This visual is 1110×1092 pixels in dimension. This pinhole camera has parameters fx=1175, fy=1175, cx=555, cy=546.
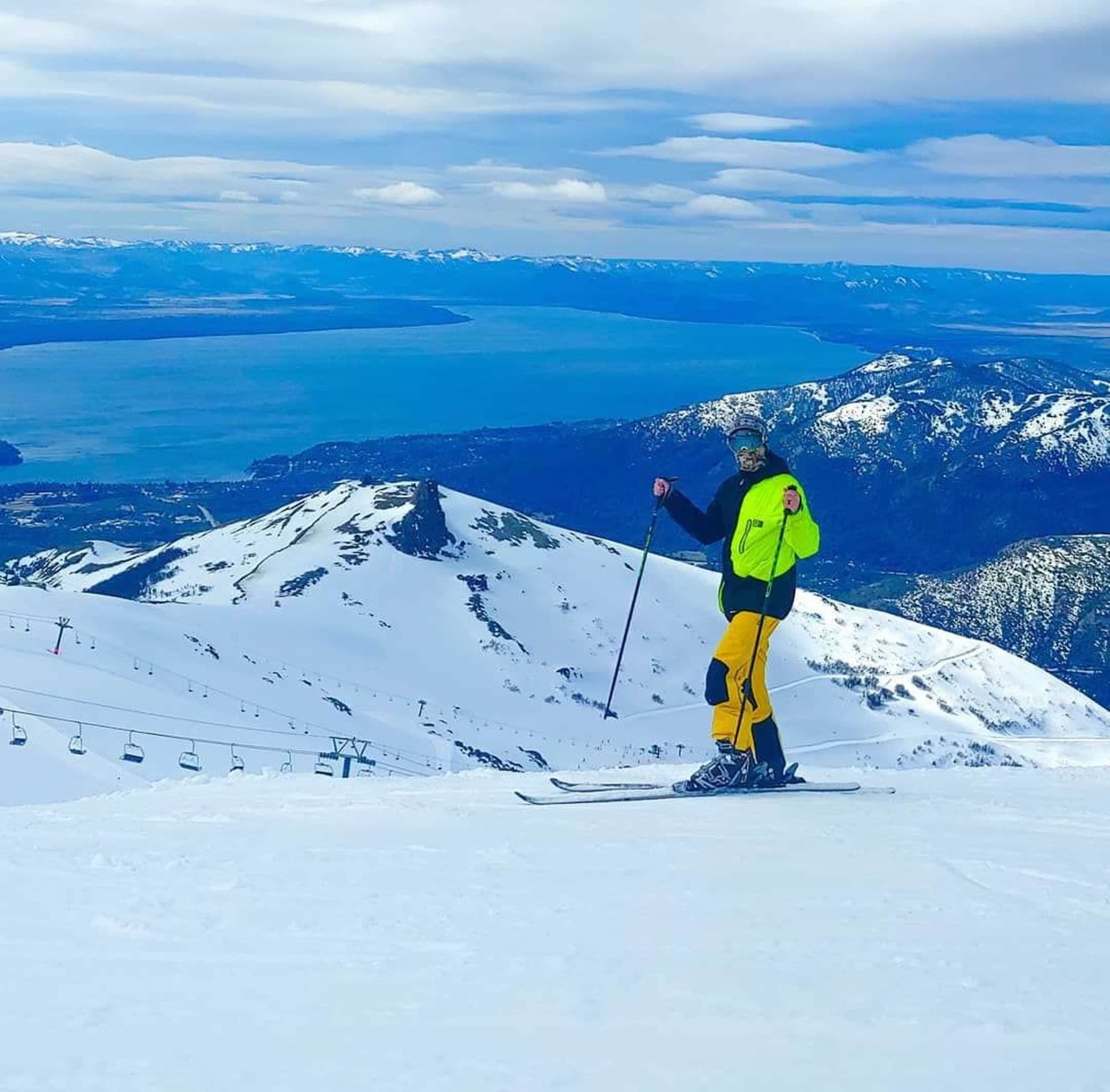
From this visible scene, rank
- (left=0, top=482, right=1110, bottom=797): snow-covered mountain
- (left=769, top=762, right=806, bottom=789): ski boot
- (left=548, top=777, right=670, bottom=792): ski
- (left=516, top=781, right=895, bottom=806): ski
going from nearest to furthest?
(left=516, top=781, right=895, bottom=806): ski, (left=769, top=762, right=806, bottom=789): ski boot, (left=548, top=777, right=670, bottom=792): ski, (left=0, top=482, right=1110, bottom=797): snow-covered mountain

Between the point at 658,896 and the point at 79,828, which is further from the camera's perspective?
the point at 79,828

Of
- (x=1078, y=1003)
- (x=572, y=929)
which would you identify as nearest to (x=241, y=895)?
(x=572, y=929)

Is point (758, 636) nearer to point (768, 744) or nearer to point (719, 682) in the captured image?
point (719, 682)

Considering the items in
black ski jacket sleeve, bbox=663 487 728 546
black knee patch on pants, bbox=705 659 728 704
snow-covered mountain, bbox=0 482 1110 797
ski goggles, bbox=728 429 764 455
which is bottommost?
snow-covered mountain, bbox=0 482 1110 797

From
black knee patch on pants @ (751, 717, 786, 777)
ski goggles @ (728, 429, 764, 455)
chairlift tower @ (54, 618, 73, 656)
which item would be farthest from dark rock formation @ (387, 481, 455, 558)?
ski goggles @ (728, 429, 764, 455)

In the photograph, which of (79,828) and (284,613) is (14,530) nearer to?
(284,613)

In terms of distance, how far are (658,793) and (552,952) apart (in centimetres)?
559

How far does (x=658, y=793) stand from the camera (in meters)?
11.7

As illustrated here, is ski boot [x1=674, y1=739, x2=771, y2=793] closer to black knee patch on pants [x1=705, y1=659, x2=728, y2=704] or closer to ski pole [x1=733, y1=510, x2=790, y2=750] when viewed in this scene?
ski pole [x1=733, y1=510, x2=790, y2=750]

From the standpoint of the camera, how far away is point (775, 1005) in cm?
541

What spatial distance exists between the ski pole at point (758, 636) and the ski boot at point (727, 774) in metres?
0.22

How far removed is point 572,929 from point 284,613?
76648 mm

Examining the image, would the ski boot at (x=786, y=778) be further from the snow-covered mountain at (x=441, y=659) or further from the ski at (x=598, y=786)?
the snow-covered mountain at (x=441, y=659)

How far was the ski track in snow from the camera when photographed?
15.3 feet
